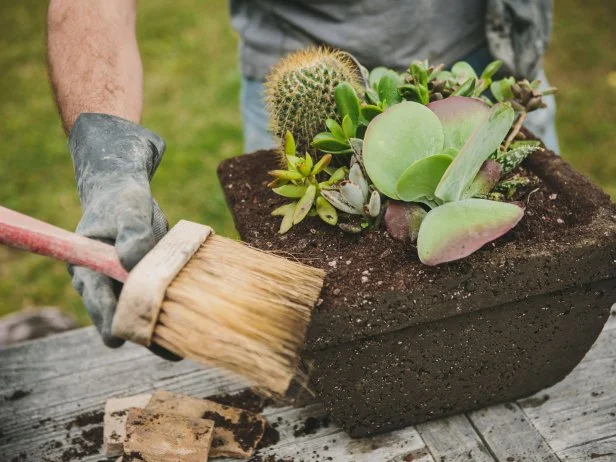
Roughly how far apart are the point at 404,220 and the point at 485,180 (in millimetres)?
142

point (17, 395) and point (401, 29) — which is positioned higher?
point (401, 29)

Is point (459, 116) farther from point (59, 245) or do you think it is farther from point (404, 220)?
point (59, 245)

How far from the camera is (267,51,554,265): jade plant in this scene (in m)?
0.85

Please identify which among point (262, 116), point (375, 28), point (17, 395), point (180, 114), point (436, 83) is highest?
point (436, 83)

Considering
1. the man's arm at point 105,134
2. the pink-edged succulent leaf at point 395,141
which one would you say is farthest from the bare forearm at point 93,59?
the pink-edged succulent leaf at point 395,141

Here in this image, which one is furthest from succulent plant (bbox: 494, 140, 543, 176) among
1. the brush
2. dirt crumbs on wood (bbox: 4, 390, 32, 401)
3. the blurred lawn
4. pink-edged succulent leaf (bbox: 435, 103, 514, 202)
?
the blurred lawn

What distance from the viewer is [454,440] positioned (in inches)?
40.3

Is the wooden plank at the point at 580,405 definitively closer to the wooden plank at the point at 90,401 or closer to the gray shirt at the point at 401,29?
the wooden plank at the point at 90,401

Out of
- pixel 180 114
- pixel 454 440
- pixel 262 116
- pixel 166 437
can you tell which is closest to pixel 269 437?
pixel 166 437

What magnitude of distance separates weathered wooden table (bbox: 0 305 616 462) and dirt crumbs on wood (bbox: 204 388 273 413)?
0.02 meters

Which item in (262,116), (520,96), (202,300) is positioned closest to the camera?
(202,300)

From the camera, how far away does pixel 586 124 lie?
322 cm

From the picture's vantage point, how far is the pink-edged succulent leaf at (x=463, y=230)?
0.84 m

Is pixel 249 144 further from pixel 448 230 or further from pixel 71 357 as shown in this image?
pixel 448 230
